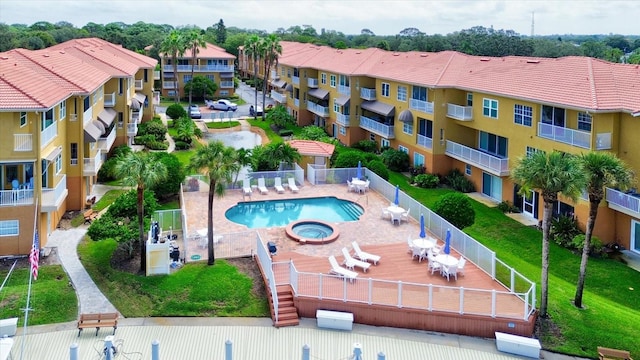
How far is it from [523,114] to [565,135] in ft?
14.2

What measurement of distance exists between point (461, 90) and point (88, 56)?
30.8m

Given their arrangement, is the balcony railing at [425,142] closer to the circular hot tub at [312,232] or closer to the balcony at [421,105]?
the balcony at [421,105]

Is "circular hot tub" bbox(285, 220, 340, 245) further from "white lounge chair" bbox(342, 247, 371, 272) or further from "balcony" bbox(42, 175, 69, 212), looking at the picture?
"balcony" bbox(42, 175, 69, 212)

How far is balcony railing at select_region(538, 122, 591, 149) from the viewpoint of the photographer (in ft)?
99.7

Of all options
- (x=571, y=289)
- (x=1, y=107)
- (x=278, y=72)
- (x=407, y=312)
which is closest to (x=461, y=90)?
(x=571, y=289)

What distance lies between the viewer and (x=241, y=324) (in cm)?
2112

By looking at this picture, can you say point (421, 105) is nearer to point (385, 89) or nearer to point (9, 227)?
point (385, 89)

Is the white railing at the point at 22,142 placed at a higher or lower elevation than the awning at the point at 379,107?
lower

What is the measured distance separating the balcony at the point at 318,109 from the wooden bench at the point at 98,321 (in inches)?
1724

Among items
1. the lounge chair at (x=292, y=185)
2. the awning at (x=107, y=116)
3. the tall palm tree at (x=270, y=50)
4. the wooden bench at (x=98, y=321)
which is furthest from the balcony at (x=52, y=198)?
the tall palm tree at (x=270, y=50)

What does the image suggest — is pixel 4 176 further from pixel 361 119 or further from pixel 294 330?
pixel 361 119

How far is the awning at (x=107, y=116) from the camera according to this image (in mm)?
39250

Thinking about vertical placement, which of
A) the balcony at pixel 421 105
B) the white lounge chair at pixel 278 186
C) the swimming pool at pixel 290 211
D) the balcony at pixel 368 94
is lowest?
the swimming pool at pixel 290 211

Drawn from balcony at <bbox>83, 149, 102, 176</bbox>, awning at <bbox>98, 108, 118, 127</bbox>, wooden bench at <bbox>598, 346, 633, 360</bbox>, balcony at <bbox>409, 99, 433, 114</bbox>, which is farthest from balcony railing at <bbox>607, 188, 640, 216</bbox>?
awning at <bbox>98, 108, 118, 127</bbox>
